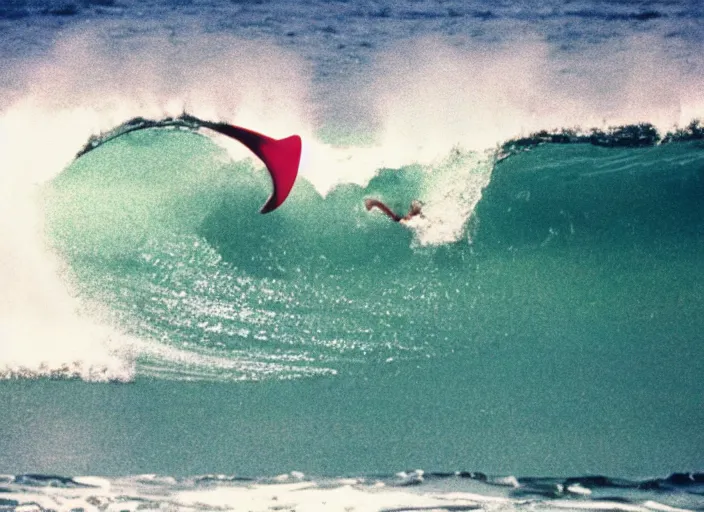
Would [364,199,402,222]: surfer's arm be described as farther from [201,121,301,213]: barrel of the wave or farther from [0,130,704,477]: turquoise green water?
[201,121,301,213]: barrel of the wave

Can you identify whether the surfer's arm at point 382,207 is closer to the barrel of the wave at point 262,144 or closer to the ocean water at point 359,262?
the ocean water at point 359,262

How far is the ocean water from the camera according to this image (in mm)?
1775

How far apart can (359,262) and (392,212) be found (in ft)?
0.46

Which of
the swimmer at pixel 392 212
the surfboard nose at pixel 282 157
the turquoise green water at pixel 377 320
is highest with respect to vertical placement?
the surfboard nose at pixel 282 157

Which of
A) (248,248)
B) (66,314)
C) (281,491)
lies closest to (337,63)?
(248,248)

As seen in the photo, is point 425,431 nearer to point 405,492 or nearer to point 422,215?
point 405,492

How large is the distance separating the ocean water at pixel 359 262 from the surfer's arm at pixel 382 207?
0.02 m

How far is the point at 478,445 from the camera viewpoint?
1.78m

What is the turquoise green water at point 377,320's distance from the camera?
1.78 metres

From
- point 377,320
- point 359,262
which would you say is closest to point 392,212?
point 359,262

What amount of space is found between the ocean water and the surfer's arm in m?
0.02

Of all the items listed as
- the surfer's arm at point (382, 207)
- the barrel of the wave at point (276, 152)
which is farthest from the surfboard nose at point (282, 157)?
the surfer's arm at point (382, 207)

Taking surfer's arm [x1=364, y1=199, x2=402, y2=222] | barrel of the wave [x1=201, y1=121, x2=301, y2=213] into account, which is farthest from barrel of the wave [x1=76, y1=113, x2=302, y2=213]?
surfer's arm [x1=364, y1=199, x2=402, y2=222]

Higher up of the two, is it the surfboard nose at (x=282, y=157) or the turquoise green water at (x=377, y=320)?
the surfboard nose at (x=282, y=157)
